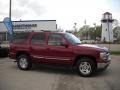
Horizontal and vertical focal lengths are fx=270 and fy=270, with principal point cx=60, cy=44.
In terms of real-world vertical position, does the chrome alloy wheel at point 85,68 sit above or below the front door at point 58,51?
below

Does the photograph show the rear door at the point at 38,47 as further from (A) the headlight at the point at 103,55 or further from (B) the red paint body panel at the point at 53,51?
(A) the headlight at the point at 103,55

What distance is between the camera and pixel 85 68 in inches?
448

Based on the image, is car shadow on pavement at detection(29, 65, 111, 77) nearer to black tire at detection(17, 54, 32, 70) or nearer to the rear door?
black tire at detection(17, 54, 32, 70)

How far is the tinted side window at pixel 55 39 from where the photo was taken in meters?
11.9

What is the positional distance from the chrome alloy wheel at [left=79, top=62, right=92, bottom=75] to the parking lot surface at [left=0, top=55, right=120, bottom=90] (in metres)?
0.28

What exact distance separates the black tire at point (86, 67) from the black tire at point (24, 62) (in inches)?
105

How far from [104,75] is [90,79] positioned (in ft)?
3.70

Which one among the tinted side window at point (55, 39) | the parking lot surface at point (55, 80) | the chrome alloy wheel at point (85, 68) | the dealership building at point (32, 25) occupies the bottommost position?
the parking lot surface at point (55, 80)

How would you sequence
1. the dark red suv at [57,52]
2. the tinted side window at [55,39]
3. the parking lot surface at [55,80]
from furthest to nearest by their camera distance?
the tinted side window at [55,39], the dark red suv at [57,52], the parking lot surface at [55,80]

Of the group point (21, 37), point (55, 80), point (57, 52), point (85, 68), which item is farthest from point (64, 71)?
point (21, 37)

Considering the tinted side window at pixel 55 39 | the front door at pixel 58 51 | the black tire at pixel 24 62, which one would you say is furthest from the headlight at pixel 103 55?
the black tire at pixel 24 62

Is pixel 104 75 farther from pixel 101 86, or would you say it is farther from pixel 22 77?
pixel 22 77

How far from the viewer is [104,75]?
11.7 metres

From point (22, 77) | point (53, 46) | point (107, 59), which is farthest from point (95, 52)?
point (22, 77)
